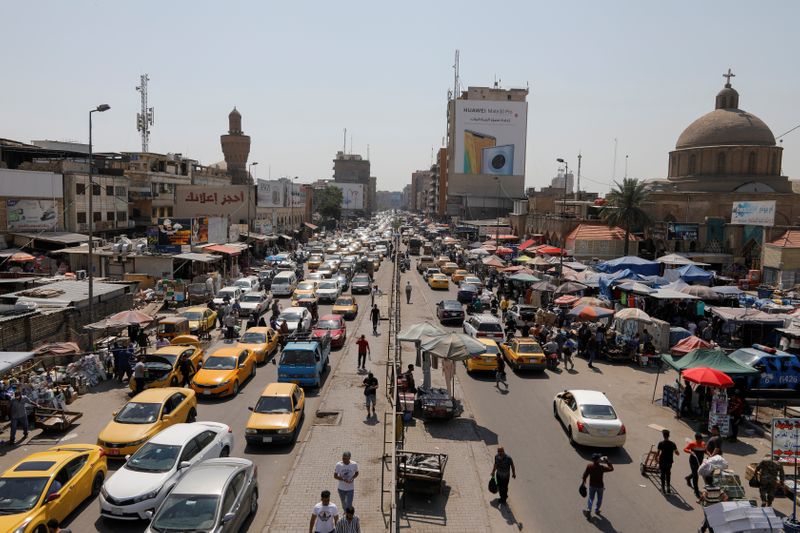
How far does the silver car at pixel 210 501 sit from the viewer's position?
9086 mm

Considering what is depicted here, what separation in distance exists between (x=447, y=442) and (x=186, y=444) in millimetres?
6374

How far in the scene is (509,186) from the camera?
121875 millimetres

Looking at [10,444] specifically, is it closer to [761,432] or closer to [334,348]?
[334,348]

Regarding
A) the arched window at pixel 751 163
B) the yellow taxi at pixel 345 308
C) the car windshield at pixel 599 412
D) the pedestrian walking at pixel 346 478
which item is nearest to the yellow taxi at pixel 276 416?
the pedestrian walking at pixel 346 478

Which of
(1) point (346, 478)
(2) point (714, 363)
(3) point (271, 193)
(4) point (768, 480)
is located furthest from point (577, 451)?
(3) point (271, 193)

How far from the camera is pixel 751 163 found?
6078cm

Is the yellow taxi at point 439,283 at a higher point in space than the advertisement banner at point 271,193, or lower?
lower

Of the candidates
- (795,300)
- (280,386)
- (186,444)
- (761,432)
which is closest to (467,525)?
(186,444)

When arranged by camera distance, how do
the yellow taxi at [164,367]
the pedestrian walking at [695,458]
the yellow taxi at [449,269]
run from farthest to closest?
the yellow taxi at [449,269] → the yellow taxi at [164,367] → the pedestrian walking at [695,458]

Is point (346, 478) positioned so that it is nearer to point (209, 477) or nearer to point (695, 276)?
point (209, 477)

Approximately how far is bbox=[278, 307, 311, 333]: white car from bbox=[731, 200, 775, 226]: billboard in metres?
31.3

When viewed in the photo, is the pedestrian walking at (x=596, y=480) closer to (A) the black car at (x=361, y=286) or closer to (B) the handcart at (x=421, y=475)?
(B) the handcart at (x=421, y=475)

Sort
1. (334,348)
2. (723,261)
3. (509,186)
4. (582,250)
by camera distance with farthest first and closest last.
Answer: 1. (509,186)
2. (582,250)
3. (723,261)
4. (334,348)

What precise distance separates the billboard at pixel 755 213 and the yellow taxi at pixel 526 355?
26458mm
